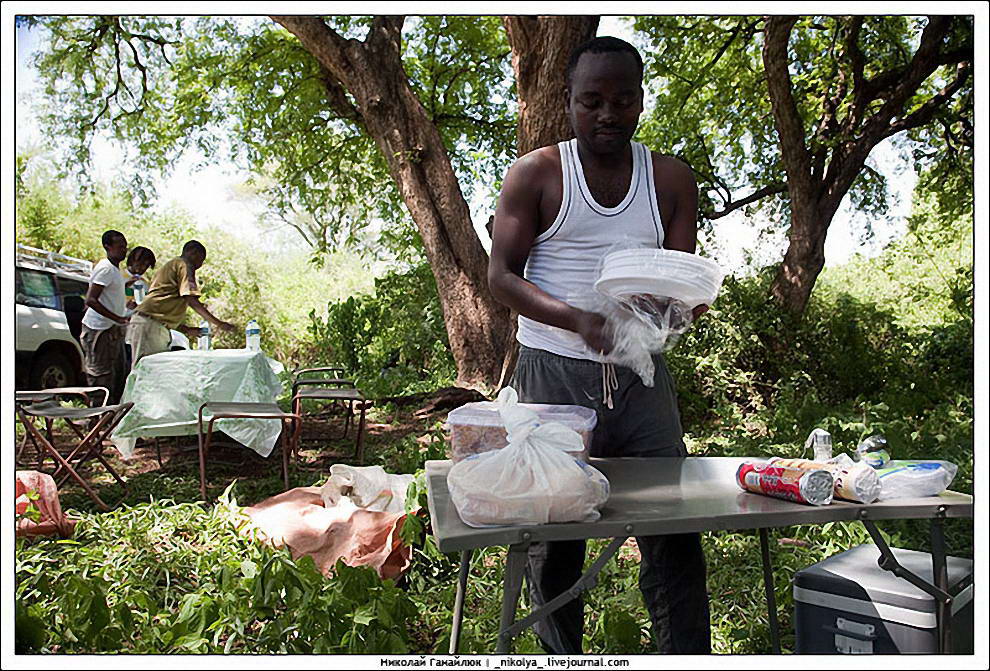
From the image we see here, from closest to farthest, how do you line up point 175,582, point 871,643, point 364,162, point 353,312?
point 871,643 < point 175,582 < point 353,312 < point 364,162

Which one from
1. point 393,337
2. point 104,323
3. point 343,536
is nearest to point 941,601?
point 343,536

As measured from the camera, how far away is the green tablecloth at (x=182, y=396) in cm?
552

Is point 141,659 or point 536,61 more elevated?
point 536,61

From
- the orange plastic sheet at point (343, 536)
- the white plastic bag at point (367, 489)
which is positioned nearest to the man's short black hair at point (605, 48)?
the orange plastic sheet at point (343, 536)

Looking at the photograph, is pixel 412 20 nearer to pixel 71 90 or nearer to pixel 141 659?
pixel 71 90

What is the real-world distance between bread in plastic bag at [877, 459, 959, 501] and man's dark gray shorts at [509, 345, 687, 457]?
0.53 metres

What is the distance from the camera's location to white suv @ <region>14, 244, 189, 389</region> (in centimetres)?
741

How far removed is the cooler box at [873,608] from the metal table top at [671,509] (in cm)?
28

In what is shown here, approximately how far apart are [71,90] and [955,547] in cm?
1087

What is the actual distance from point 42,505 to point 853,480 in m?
3.65

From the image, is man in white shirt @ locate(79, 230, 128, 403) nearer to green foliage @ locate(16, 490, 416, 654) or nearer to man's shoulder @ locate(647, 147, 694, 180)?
green foliage @ locate(16, 490, 416, 654)

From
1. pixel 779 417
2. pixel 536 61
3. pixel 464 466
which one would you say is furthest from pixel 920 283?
pixel 464 466

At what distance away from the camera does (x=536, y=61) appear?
5.86m

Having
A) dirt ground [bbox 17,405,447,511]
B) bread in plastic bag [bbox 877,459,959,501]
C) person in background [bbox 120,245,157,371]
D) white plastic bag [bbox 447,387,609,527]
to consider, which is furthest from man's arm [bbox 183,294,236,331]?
bread in plastic bag [bbox 877,459,959,501]
